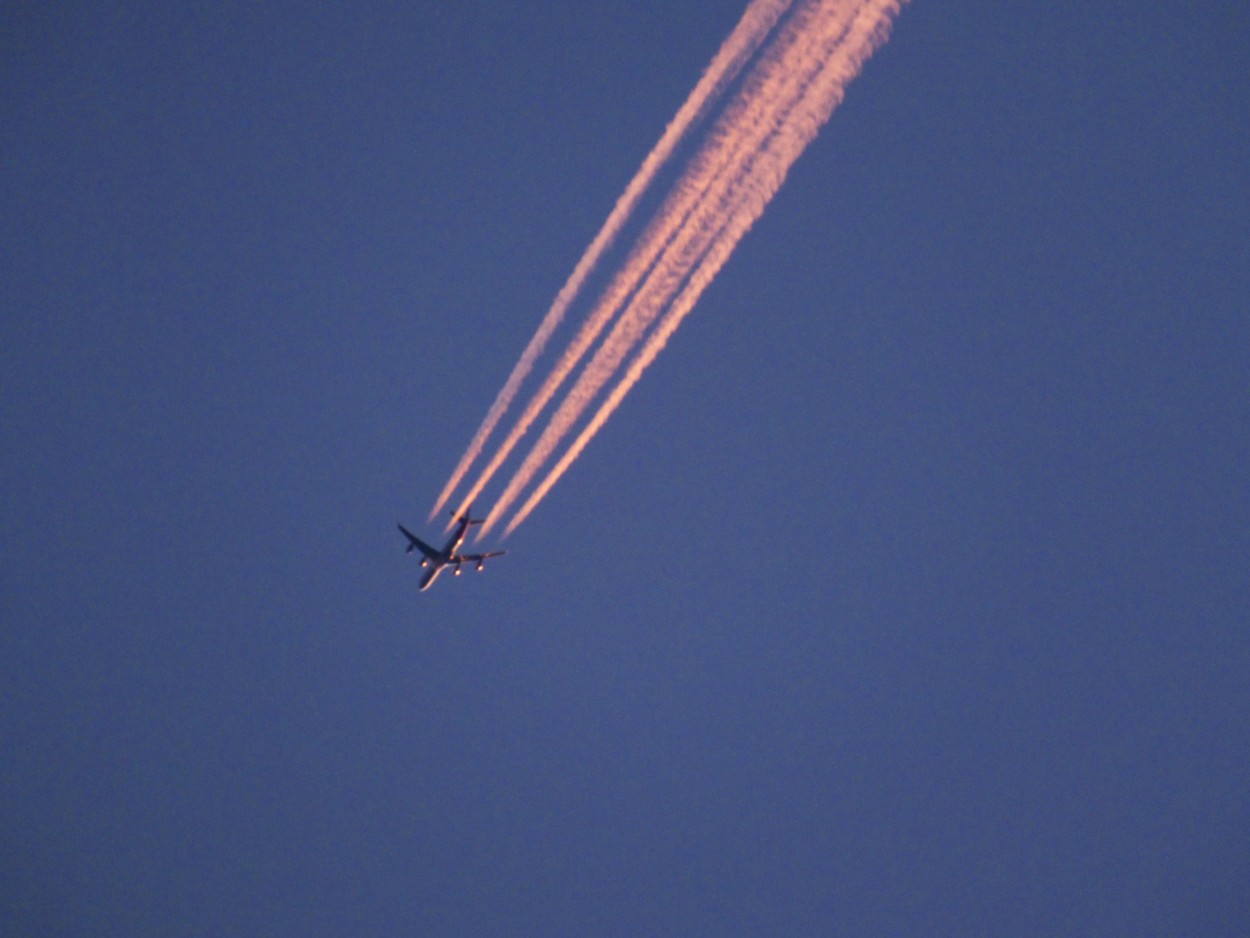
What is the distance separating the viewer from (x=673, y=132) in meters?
18.3

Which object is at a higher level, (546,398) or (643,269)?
(643,269)

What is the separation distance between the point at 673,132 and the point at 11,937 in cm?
4933

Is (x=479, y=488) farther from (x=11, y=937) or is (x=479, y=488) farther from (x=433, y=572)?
(x=11, y=937)

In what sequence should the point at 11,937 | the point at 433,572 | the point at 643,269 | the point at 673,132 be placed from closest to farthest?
the point at 673,132 < the point at 643,269 < the point at 433,572 < the point at 11,937

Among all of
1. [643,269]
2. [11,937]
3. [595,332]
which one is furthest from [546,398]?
[11,937]

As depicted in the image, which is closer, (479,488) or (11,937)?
(479,488)

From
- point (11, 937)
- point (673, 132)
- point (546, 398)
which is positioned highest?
point (673, 132)

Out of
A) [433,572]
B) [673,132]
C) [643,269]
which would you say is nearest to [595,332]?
[643,269]

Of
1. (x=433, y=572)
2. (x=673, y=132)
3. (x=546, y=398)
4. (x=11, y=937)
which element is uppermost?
(x=673, y=132)

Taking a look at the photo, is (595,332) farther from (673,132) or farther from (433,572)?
(433,572)

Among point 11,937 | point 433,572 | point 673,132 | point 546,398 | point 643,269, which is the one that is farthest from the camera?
point 11,937

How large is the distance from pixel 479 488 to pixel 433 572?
7.08 metres

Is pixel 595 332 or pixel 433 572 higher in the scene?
pixel 595 332

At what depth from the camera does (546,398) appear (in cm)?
2166
